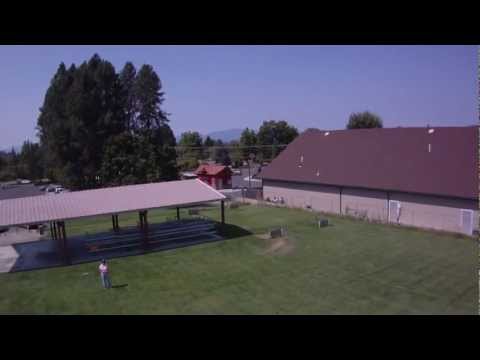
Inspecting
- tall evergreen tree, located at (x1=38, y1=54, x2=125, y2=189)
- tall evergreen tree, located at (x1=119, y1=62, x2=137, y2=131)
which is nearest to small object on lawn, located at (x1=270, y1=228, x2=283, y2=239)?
tall evergreen tree, located at (x1=38, y1=54, x2=125, y2=189)

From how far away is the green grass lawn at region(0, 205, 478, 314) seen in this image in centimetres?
1348

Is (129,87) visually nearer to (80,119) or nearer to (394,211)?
(80,119)

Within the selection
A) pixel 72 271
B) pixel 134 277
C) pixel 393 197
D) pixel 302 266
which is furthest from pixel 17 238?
pixel 393 197

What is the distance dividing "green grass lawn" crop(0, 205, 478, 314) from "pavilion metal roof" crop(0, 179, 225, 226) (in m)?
2.78

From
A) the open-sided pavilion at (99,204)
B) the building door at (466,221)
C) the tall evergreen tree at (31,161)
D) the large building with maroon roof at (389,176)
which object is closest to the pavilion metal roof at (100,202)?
the open-sided pavilion at (99,204)

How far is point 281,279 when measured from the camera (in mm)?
16156

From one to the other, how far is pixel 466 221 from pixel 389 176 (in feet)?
20.3

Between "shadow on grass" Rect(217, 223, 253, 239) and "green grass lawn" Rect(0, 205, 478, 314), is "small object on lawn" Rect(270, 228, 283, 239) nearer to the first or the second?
"green grass lawn" Rect(0, 205, 478, 314)

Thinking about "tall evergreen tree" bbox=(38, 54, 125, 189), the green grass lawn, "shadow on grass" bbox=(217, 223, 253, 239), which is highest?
"tall evergreen tree" bbox=(38, 54, 125, 189)

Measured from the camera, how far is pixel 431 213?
24.0m

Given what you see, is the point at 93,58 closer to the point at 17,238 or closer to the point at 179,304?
the point at 17,238

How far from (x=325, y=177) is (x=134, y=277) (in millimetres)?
19064

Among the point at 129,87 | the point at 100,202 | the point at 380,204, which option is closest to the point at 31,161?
the point at 129,87

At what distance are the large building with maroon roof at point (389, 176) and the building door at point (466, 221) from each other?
0.05 meters
